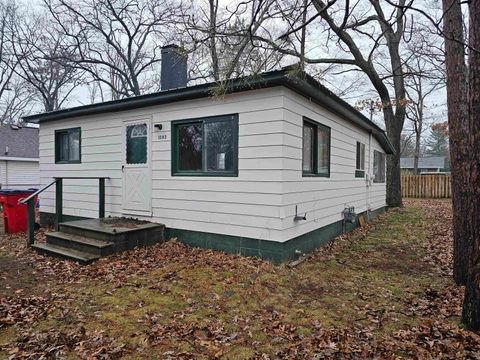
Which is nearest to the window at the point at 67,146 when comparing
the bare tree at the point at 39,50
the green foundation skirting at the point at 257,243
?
the green foundation skirting at the point at 257,243

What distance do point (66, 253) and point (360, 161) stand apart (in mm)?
7923

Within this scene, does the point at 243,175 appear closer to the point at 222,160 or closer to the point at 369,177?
the point at 222,160

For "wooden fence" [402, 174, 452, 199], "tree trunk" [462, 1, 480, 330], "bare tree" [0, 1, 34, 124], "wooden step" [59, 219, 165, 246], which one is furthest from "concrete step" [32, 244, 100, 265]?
"wooden fence" [402, 174, 452, 199]

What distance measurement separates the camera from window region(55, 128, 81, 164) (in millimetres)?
8000

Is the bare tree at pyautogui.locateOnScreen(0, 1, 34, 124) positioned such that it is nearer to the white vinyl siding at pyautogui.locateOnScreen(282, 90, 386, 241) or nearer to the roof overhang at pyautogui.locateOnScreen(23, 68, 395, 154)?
the roof overhang at pyautogui.locateOnScreen(23, 68, 395, 154)

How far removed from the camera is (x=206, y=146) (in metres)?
5.88

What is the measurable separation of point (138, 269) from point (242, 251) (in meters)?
1.66

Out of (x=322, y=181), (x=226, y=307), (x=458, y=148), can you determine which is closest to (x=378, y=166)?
(x=322, y=181)

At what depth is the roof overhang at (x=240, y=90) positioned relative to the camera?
15.8ft

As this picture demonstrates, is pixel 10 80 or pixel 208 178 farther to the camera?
pixel 10 80

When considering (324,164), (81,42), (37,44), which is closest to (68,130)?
(324,164)

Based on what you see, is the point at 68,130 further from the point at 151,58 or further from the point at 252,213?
the point at 151,58

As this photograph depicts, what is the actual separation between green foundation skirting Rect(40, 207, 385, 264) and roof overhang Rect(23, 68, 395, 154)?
246 cm

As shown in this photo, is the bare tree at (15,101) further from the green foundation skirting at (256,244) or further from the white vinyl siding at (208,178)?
the green foundation skirting at (256,244)
